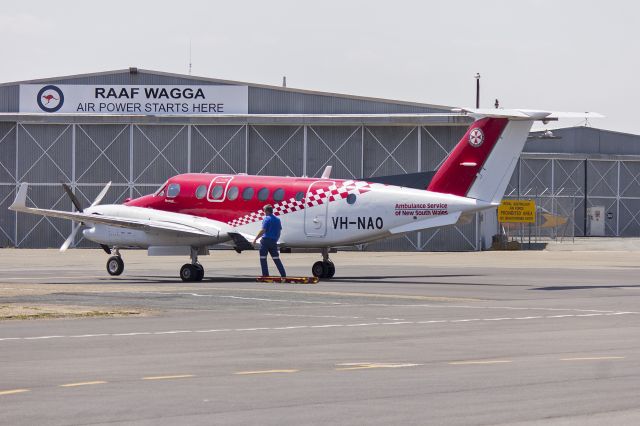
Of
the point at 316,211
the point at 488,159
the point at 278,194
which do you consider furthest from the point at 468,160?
the point at 278,194

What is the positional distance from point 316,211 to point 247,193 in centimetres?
224

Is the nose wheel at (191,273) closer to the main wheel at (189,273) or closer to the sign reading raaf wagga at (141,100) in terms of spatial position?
the main wheel at (189,273)

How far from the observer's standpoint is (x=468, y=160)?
32625 mm

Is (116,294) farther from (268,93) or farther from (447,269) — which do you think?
(268,93)

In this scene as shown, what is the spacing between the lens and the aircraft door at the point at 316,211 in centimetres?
3347

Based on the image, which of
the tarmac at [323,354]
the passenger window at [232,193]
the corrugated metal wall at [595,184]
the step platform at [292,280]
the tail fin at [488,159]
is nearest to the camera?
the tarmac at [323,354]

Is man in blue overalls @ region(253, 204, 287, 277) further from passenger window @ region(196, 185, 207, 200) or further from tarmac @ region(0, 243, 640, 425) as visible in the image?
passenger window @ region(196, 185, 207, 200)

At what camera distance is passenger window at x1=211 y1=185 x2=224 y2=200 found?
34.7 m

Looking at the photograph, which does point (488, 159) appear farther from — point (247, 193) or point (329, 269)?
point (247, 193)

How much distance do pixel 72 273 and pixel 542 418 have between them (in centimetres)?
2949

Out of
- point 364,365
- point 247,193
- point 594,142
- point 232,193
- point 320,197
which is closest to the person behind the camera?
point 364,365

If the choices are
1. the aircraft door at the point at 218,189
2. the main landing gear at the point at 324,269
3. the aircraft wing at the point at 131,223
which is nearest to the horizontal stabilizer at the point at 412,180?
the main landing gear at the point at 324,269

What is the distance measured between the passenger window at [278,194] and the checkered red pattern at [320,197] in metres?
0.17

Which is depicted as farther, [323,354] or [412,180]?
[412,180]
